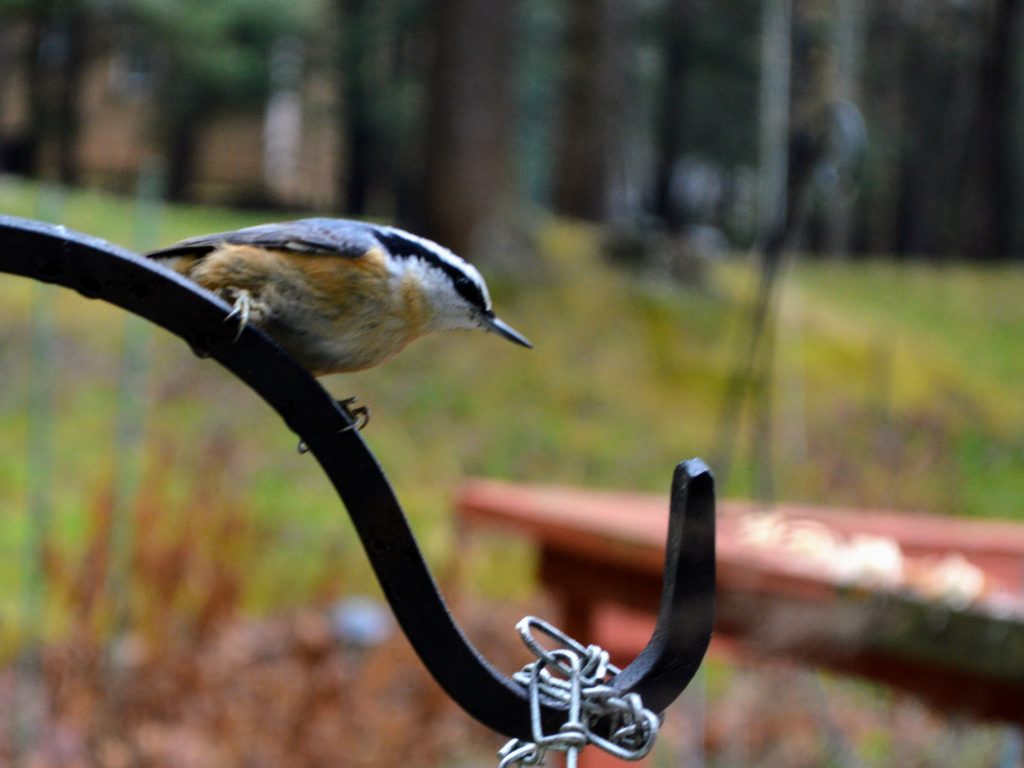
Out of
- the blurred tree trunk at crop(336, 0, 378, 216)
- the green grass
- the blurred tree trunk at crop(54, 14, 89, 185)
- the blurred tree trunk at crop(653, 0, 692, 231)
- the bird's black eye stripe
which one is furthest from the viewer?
the blurred tree trunk at crop(653, 0, 692, 231)

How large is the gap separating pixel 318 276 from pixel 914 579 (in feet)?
5.33

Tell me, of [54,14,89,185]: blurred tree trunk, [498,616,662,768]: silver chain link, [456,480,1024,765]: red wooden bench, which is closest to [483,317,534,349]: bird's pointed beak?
[498,616,662,768]: silver chain link

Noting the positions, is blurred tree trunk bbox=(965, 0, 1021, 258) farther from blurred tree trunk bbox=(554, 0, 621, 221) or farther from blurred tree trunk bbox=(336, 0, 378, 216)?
blurred tree trunk bbox=(336, 0, 378, 216)

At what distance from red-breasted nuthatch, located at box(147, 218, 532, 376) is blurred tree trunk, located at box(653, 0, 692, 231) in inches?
596

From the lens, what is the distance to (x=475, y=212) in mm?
8570

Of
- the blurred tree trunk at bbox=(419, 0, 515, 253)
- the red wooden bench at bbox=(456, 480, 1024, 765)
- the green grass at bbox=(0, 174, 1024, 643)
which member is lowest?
the green grass at bbox=(0, 174, 1024, 643)

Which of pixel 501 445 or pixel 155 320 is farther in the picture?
pixel 501 445

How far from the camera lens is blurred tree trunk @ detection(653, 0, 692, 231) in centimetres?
1659

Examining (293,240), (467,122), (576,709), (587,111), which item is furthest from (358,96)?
(576,709)

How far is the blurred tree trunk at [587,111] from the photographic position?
439 inches

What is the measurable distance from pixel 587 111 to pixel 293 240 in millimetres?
10276

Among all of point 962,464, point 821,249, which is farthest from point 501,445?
point 821,249

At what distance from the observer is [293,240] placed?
1213 mm

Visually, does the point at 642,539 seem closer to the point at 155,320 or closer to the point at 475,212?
the point at 155,320
